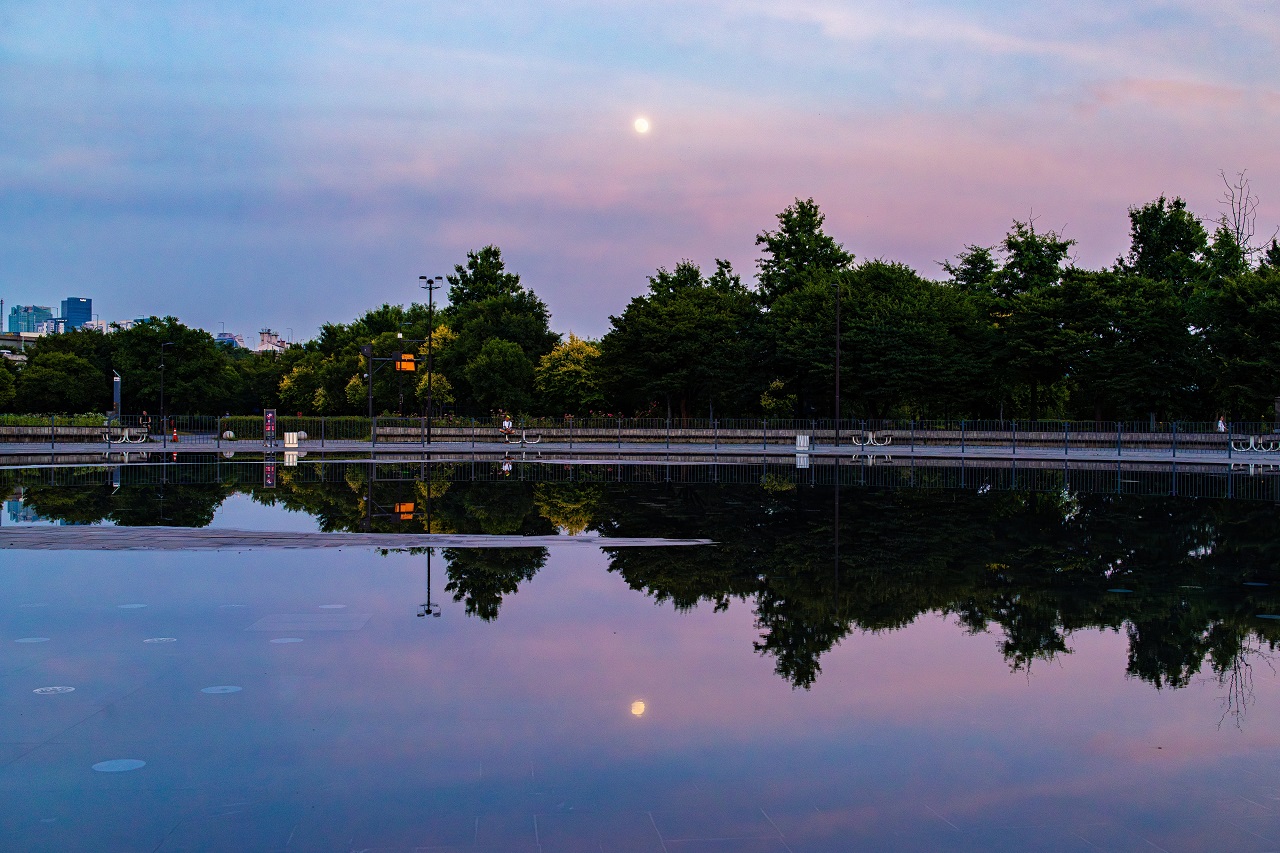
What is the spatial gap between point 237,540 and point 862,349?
156 ft

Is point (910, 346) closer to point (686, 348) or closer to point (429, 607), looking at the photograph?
point (686, 348)

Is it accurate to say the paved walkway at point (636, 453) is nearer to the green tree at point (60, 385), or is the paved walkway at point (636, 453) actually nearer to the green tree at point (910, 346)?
the green tree at point (910, 346)

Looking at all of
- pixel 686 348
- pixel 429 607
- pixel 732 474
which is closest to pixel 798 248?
pixel 686 348

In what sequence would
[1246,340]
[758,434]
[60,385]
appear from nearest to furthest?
[1246,340] → [758,434] → [60,385]

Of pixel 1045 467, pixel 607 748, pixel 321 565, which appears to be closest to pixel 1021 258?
pixel 1045 467

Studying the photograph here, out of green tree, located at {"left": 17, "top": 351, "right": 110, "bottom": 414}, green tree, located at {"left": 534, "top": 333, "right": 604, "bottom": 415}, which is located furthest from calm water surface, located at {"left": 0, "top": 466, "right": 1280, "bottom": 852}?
green tree, located at {"left": 17, "top": 351, "right": 110, "bottom": 414}

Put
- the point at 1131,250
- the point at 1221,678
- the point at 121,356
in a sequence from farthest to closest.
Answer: the point at 121,356 → the point at 1131,250 → the point at 1221,678

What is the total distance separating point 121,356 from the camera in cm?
8525

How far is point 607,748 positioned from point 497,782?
78 centimetres

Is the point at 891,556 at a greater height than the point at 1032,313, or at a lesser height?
lesser

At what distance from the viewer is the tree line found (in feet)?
178

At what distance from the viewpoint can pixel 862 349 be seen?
58125mm

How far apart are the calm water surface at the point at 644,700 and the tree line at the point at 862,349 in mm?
43525

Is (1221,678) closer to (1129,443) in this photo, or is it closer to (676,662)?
(676,662)
